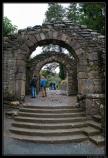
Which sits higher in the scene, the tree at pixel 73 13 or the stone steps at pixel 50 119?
the tree at pixel 73 13

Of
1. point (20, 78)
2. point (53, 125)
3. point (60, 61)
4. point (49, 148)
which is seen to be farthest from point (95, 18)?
point (49, 148)

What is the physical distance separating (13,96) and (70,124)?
11.3 ft

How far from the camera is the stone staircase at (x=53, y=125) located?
7461 millimetres

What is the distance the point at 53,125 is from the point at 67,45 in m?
4.28

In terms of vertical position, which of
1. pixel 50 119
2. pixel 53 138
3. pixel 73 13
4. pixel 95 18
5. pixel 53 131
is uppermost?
pixel 73 13

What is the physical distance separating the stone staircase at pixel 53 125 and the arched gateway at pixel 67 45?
1.39 meters

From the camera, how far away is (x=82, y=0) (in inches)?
183

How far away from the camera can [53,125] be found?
26.5ft

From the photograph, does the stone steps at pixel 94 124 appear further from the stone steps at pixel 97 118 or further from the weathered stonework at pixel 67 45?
the weathered stonework at pixel 67 45

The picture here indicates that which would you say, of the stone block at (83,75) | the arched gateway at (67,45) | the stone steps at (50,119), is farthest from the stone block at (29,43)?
the stone steps at (50,119)

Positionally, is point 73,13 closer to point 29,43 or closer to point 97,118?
point 29,43

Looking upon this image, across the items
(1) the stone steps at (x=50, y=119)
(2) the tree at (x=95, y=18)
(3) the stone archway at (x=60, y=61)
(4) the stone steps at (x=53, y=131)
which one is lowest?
(4) the stone steps at (x=53, y=131)

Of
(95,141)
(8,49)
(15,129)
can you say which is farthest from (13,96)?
(95,141)

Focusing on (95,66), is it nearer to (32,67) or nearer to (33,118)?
(33,118)
